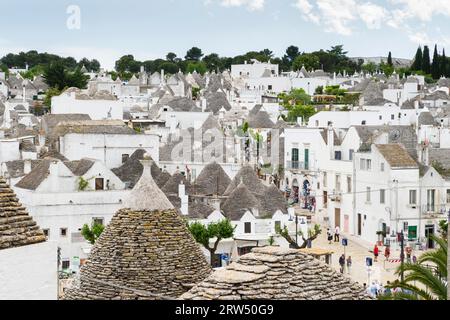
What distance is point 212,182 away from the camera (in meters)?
45.0

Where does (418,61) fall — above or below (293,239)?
above

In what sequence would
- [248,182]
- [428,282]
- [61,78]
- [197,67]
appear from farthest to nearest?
[197,67]
[61,78]
[248,182]
[428,282]

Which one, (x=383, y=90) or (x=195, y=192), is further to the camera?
(x=383, y=90)

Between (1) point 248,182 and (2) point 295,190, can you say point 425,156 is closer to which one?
(1) point 248,182

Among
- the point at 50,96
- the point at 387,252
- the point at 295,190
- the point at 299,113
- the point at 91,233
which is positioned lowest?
the point at 387,252

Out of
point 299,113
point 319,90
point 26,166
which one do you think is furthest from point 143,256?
point 319,90

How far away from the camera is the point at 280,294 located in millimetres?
9945

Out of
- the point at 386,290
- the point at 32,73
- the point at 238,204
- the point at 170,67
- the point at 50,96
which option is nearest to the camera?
the point at 386,290

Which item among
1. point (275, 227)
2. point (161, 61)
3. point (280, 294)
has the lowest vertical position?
point (275, 227)

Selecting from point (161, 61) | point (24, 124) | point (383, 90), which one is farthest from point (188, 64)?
point (24, 124)

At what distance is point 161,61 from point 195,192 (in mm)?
126661

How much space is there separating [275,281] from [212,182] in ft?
114
